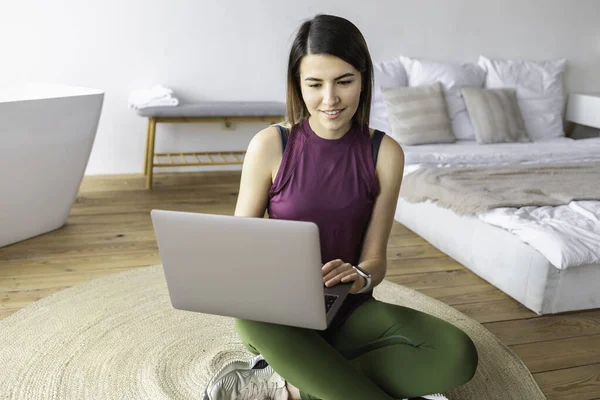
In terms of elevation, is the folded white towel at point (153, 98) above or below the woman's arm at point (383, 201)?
below

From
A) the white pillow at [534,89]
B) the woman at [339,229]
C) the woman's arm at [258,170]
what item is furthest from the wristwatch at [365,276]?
the white pillow at [534,89]

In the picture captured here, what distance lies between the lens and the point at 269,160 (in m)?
1.68

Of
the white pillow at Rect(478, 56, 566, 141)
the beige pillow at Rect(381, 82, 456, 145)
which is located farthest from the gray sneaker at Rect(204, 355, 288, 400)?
the white pillow at Rect(478, 56, 566, 141)

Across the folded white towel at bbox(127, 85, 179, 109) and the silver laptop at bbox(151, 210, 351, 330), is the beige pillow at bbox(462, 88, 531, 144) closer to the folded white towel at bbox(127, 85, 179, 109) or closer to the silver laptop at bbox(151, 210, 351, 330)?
the folded white towel at bbox(127, 85, 179, 109)

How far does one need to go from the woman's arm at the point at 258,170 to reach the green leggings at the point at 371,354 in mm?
307

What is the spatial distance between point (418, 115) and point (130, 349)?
2569 mm

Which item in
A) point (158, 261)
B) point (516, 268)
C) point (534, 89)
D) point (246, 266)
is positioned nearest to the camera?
point (246, 266)

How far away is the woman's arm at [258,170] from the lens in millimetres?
1683

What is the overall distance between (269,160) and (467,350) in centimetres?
69

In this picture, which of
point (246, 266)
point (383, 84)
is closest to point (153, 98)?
point (383, 84)

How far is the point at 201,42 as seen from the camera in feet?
13.7

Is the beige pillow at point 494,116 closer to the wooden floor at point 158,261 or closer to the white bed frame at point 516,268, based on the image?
the wooden floor at point 158,261

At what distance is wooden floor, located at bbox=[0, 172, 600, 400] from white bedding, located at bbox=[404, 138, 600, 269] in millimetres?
265

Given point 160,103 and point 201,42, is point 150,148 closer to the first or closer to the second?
point 160,103
